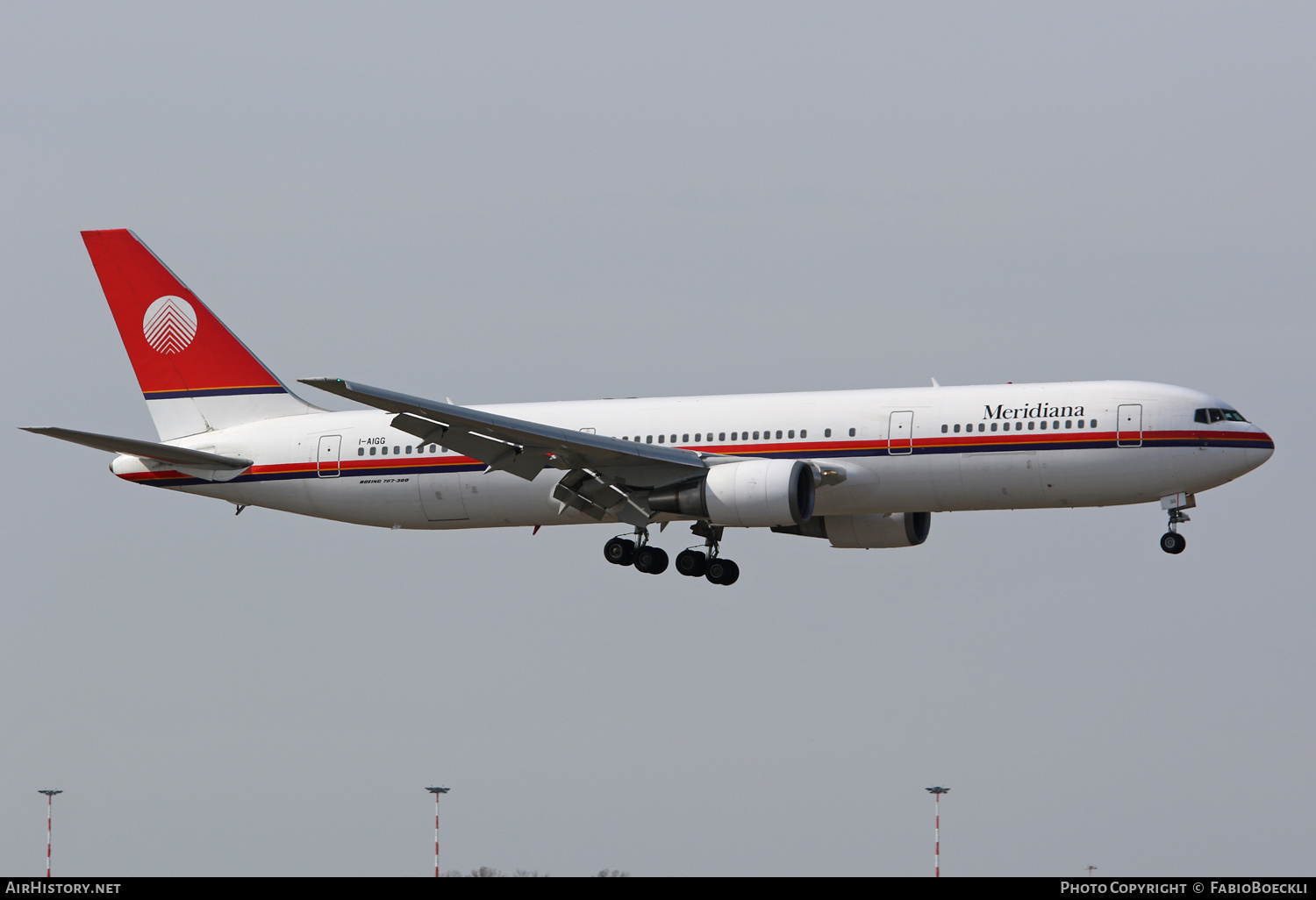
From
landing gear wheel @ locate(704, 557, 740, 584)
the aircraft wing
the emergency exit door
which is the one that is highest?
the emergency exit door

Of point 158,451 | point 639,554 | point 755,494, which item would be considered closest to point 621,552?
point 639,554

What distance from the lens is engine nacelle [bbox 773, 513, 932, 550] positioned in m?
56.4

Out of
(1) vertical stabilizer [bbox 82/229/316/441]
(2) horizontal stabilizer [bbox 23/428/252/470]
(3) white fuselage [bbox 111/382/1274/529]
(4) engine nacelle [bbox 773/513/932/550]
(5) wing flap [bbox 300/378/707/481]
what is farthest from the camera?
(1) vertical stabilizer [bbox 82/229/316/441]

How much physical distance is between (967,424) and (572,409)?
37.5 ft

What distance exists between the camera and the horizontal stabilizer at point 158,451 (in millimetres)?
53031

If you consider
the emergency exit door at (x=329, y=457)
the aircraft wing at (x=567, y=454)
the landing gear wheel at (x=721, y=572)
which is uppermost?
the emergency exit door at (x=329, y=457)

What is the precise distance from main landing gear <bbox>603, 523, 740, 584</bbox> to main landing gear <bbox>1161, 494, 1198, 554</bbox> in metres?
11.9

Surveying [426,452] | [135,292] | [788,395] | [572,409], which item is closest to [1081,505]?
[788,395]

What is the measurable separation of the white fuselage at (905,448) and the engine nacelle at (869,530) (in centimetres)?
477

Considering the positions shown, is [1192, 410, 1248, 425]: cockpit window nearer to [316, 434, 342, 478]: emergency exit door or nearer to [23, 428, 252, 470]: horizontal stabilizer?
[316, 434, 342, 478]: emergency exit door

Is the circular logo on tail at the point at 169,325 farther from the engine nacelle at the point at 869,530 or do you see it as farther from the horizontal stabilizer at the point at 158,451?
the engine nacelle at the point at 869,530

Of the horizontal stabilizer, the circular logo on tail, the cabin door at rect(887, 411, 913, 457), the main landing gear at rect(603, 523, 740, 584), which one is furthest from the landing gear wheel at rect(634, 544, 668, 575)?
the circular logo on tail

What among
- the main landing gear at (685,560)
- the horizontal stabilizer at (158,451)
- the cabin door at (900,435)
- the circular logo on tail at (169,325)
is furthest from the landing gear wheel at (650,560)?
the circular logo on tail at (169,325)

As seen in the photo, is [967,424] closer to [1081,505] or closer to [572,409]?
[1081,505]
